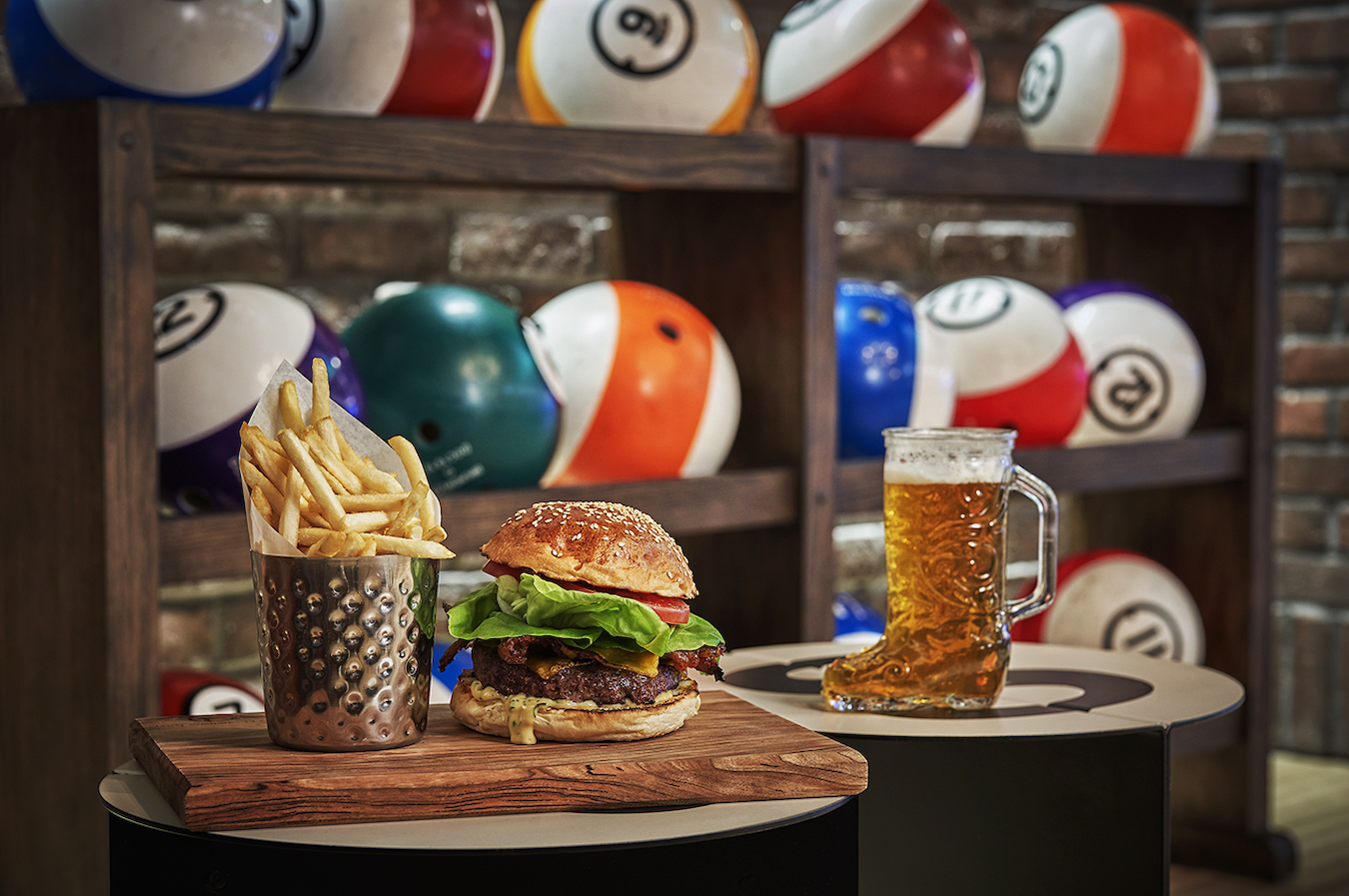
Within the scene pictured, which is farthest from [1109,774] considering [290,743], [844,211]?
[844,211]

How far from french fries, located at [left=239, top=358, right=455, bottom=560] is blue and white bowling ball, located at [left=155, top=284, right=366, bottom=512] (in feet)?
2.26

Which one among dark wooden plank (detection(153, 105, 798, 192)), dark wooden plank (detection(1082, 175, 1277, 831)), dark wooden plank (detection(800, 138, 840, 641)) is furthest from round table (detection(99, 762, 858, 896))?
dark wooden plank (detection(1082, 175, 1277, 831))

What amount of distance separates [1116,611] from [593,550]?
1.78m

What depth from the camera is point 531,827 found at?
3.07ft

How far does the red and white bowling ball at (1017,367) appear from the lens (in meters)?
2.48

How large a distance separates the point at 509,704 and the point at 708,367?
109 centimetres

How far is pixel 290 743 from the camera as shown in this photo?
Answer: 1024 millimetres

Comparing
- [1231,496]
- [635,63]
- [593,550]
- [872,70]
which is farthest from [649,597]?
[1231,496]

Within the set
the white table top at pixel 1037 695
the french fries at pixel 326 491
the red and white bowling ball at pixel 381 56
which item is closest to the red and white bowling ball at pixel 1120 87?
the red and white bowling ball at pixel 381 56

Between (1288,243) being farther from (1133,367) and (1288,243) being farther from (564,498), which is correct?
(564,498)

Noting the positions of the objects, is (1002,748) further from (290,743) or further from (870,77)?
(870,77)

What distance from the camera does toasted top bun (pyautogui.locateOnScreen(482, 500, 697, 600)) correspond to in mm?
1102

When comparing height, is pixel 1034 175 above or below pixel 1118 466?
above

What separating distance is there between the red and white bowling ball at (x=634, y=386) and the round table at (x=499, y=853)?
1.10 metres
